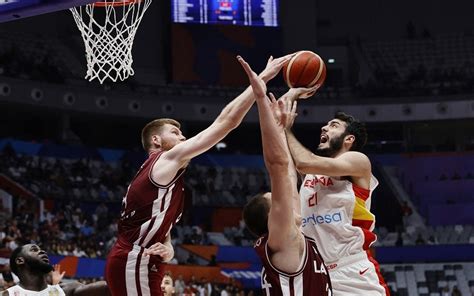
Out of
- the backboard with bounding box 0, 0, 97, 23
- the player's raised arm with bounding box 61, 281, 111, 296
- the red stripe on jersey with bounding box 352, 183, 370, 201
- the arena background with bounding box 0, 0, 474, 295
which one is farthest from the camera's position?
the arena background with bounding box 0, 0, 474, 295

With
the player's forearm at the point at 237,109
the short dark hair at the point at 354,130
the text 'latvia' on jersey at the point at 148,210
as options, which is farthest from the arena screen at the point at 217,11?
the player's forearm at the point at 237,109

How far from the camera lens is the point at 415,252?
24.6 meters

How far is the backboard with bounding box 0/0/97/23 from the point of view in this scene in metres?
7.10

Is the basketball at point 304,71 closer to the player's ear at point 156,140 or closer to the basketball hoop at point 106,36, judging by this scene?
the player's ear at point 156,140

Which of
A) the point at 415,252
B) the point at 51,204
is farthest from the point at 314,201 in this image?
the point at 415,252

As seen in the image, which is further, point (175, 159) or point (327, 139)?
point (327, 139)

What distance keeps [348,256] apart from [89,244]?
49.2ft

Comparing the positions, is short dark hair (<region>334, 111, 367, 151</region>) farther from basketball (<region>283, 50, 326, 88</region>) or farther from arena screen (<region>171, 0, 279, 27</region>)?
arena screen (<region>171, 0, 279, 27</region>)

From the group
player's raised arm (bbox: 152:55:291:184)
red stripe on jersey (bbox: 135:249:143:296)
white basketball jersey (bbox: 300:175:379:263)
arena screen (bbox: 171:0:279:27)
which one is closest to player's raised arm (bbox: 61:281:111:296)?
red stripe on jersey (bbox: 135:249:143:296)

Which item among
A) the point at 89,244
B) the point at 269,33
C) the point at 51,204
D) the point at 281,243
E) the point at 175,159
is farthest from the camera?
the point at 269,33

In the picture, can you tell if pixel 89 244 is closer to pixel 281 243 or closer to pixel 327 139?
pixel 327 139

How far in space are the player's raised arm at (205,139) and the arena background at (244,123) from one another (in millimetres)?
16160

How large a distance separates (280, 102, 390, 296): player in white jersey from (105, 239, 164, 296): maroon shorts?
100 centimetres

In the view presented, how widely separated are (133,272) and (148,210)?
38cm
